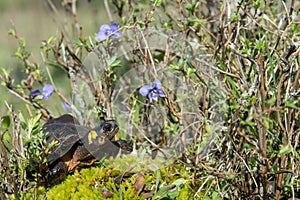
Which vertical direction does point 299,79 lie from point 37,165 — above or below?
above

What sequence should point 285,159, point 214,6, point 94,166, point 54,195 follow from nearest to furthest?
point 285,159
point 54,195
point 94,166
point 214,6

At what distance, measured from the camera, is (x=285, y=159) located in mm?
1819

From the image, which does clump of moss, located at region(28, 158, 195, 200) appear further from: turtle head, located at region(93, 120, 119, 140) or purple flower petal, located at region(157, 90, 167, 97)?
purple flower petal, located at region(157, 90, 167, 97)

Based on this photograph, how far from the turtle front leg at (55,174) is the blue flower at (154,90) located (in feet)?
1.43

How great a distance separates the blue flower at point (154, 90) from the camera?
6.64ft

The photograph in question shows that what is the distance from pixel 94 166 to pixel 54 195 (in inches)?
8.6

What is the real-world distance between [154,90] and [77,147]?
1.25ft

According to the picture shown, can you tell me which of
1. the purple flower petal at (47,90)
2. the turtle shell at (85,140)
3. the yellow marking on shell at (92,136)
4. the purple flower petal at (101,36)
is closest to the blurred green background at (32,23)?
the purple flower petal at (47,90)

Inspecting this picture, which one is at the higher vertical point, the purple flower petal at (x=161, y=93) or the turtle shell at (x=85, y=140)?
the purple flower petal at (x=161, y=93)

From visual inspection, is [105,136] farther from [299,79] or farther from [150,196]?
[299,79]

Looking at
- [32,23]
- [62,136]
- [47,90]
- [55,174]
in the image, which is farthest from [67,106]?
[32,23]

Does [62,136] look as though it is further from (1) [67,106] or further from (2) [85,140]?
(1) [67,106]

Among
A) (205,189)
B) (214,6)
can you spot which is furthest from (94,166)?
(214,6)

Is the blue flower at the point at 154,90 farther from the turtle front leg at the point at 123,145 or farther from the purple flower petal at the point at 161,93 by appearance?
the turtle front leg at the point at 123,145
